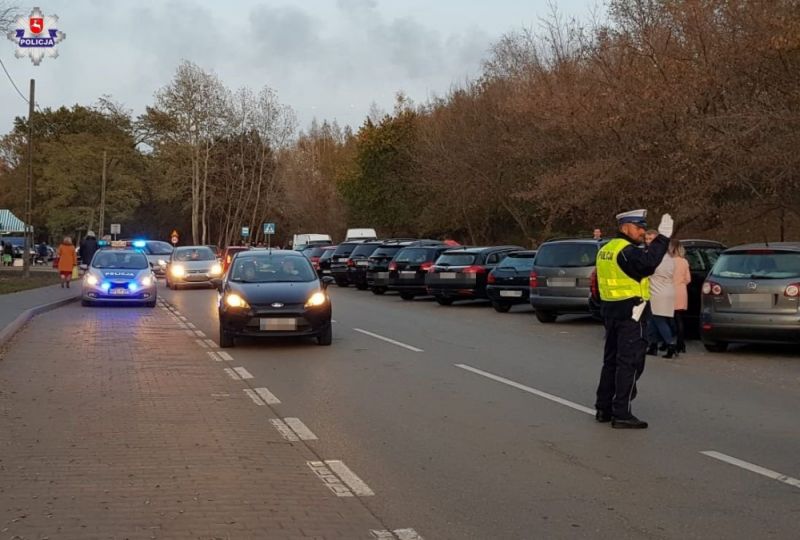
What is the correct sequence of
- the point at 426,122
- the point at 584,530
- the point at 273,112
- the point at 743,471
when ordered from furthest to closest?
the point at 273,112 < the point at 426,122 < the point at 743,471 < the point at 584,530

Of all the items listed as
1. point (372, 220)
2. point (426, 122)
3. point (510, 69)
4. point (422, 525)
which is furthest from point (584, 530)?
point (372, 220)

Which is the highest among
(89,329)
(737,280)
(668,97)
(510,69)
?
(510,69)

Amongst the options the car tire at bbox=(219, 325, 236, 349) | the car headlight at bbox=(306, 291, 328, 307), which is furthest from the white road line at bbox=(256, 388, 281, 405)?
the car tire at bbox=(219, 325, 236, 349)

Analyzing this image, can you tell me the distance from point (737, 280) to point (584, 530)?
346 inches

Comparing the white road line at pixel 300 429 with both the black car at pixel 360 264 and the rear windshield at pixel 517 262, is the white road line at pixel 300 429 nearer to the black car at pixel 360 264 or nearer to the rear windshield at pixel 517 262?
the rear windshield at pixel 517 262

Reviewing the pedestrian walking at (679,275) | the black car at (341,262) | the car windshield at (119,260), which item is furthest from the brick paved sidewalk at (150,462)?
the black car at (341,262)

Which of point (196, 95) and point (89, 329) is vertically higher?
point (196, 95)

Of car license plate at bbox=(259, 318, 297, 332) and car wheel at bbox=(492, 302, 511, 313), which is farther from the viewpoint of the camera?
car wheel at bbox=(492, 302, 511, 313)

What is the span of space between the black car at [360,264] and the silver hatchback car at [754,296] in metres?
18.4

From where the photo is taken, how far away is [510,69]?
46188 millimetres

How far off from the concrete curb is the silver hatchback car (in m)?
11.0

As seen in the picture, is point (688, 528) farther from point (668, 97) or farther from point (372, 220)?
point (372, 220)

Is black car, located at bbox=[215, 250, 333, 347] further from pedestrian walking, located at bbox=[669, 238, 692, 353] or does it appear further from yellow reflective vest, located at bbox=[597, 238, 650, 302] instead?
yellow reflective vest, located at bbox=[597, 238, 650, 302]

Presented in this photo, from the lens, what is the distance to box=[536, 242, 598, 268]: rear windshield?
1800 cm
